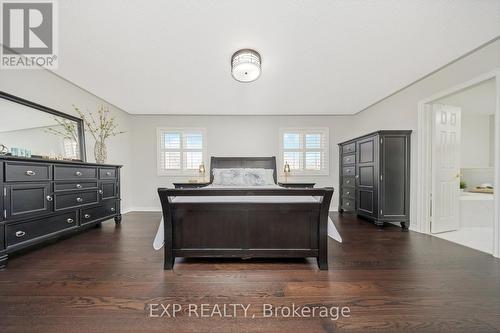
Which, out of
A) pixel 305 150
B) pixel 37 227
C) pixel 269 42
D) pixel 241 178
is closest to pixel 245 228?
pixel 269 42

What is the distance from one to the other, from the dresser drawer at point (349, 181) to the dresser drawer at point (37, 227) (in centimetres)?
493

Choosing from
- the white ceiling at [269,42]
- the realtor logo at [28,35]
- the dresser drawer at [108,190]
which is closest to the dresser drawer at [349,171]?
the white ceiling at [269,42]

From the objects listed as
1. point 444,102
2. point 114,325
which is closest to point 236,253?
point 114,325

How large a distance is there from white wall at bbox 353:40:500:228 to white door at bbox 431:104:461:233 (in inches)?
9.8

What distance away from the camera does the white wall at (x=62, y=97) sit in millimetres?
2596

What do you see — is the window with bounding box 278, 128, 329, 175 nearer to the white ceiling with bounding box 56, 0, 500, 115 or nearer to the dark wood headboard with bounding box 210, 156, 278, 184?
the dark wood headboard with bounding box 210, 156, 278, 184

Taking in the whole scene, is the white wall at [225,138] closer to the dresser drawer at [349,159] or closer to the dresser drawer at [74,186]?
the dresser drawer at [349,159]

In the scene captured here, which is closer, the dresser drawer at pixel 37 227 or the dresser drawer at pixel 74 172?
the dresser drawer at pixel 37 227

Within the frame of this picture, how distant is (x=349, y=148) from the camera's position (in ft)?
14.5

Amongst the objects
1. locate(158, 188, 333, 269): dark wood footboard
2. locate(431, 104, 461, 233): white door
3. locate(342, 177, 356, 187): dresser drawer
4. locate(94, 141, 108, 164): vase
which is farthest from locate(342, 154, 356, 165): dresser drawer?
locate(94, 141, 108, 164): vase

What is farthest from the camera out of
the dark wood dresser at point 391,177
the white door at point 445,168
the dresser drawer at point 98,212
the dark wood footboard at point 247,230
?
the dark wood dresser at point 391,177

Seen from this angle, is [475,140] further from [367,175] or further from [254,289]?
[254,289]

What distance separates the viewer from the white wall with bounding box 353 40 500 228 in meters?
2.39

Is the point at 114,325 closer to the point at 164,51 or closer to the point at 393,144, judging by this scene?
the point at 164,51
